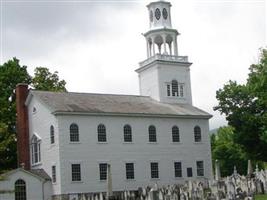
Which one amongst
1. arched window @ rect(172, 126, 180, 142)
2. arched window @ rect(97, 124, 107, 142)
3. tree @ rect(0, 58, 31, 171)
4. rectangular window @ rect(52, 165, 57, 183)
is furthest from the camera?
tree @ rect(0, 58, 31, 171)

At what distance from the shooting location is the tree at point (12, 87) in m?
52.7

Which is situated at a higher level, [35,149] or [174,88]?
[174,88]

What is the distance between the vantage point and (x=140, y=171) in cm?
4847

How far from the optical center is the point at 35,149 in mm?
49156

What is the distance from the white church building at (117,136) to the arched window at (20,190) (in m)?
0.07

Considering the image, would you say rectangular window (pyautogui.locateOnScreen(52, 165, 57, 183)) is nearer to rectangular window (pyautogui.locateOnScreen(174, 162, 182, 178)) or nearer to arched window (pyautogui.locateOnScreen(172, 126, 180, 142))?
rectangular window (pyautogui.locateOnScreen(174, 162, 182, 178))

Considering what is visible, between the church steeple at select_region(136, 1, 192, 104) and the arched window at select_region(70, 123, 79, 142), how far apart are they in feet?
36.0

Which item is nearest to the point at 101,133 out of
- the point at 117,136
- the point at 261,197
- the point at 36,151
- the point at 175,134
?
the point at 117,136

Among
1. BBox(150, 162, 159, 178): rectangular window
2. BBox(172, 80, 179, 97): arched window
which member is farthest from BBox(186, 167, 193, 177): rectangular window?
BBox(172, 80, 179, 97): arched window

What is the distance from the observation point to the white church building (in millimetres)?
45375

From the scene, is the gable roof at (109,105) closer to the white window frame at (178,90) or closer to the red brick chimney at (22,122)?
the white window frame at (178,90)

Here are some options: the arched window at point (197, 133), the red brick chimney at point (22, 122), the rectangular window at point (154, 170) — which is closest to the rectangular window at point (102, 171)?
the rectangular window at point (154, 170)

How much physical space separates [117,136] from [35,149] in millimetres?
7006

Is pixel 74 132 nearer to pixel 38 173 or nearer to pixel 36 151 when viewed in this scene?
pixel 38 173
